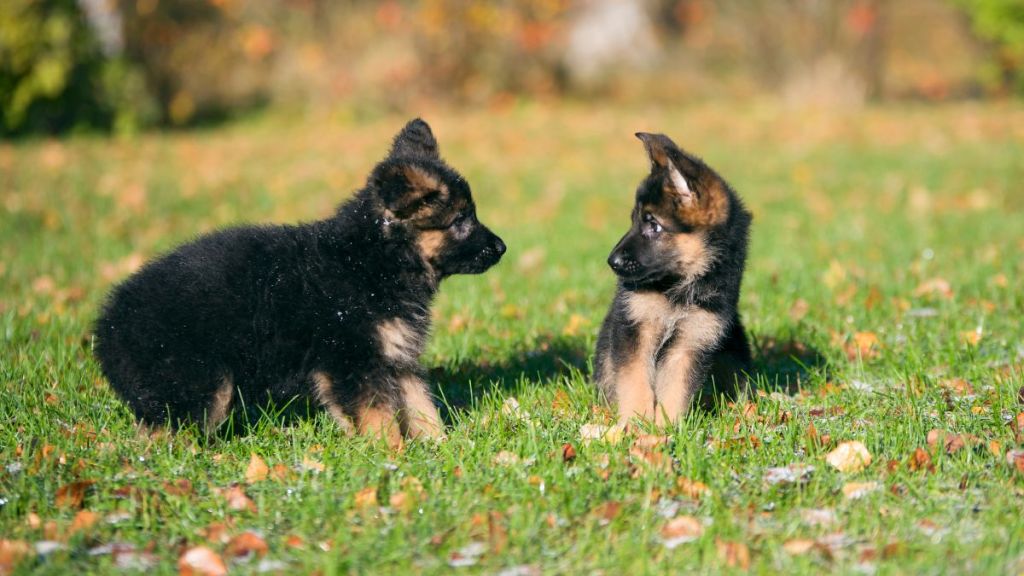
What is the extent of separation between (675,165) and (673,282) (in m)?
0.58

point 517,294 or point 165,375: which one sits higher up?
point 165,375

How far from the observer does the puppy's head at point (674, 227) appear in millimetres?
5152

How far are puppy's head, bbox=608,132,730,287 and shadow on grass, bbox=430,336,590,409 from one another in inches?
41.1

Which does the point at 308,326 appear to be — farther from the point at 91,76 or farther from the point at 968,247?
the point at 91,76

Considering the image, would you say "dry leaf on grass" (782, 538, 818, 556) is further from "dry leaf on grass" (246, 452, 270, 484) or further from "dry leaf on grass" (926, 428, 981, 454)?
"dry leaf on grass" (246, 452, 270, 484)

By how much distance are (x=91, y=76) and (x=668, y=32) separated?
58.9ft

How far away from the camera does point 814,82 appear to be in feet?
77.8

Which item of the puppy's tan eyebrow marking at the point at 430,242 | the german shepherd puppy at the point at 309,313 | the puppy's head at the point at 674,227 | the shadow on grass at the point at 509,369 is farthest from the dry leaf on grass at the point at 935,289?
the puppy's tan eyebrow marking at the point at 430,242

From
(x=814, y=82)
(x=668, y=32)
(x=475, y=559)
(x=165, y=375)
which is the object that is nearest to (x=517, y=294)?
(x=165, y=375)

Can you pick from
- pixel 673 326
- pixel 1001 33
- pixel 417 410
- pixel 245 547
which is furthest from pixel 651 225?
pixel 1001 33

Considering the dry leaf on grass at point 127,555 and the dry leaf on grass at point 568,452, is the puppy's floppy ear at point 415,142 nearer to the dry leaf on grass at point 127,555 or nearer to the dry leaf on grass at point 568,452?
the dry leaf on grass at point 568,452

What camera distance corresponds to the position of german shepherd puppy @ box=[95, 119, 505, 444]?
4.80m

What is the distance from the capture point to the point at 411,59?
23.5 m

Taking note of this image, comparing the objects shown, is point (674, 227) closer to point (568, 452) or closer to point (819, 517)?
point (568, 452)
